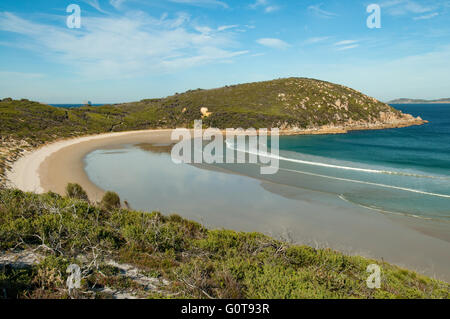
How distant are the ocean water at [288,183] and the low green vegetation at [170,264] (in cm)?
647

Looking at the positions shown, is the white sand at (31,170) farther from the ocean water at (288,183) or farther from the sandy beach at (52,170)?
the ocean water at (288,183)

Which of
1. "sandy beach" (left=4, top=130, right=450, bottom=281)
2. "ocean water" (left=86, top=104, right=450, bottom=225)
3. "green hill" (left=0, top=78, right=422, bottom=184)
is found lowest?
"sandy beach" (left=4, top=130, right=450, bottom=281)

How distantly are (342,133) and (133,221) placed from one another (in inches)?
2376

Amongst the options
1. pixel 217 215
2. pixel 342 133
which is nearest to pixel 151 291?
pixel 217 215

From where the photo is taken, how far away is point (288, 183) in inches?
843

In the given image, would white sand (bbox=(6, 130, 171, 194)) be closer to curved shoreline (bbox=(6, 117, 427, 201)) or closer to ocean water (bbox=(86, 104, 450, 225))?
curved shoreline (bbox=(6, 117, 427, 201))

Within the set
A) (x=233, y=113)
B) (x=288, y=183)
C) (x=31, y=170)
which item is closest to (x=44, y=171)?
(x=31, y=170)

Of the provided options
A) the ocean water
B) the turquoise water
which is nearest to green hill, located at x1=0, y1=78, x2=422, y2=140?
the ocean water

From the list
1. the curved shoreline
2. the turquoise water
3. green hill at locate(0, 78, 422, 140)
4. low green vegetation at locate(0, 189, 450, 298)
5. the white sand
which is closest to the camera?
low green vegetation at locate(0, 189, 450, 298)

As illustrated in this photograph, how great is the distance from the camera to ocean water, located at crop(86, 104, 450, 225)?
52.9ft

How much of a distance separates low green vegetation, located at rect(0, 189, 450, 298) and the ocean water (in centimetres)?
647

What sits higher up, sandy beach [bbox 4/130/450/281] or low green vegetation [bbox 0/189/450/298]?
low green vegetation [bbox 0/189/450/298]
